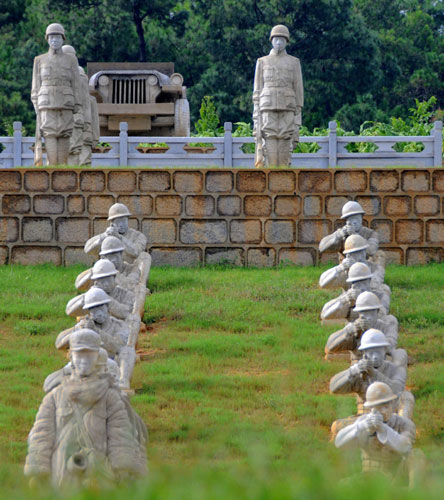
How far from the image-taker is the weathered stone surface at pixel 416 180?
15.2 metres

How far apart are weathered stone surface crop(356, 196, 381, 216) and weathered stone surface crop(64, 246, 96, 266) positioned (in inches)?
139

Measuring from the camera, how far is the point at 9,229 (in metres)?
15.3

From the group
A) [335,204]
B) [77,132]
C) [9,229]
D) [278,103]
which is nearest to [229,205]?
[335,204]

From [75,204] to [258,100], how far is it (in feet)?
9.78

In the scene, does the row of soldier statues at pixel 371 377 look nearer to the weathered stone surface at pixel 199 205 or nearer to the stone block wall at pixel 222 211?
the stone block wall at pixel 222 211

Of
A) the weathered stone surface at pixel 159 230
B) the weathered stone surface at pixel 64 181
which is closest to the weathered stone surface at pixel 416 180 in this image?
the weathered stone surface at pixel 159 230

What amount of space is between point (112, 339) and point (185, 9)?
2721 centimetres

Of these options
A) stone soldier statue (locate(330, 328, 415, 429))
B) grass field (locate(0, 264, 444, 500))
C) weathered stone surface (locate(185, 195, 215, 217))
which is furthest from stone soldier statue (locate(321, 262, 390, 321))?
weathered stone surface (locate(185, 195, 215, 217))

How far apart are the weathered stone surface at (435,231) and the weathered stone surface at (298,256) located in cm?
149

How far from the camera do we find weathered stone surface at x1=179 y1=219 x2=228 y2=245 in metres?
15.2

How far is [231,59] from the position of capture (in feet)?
105

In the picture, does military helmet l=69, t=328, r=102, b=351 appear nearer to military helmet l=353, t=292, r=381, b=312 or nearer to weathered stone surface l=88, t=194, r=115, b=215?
military helmet l=353, t=292, r=381, b=312

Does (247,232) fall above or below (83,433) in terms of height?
above

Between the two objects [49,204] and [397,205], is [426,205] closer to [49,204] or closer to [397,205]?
[397,205]
